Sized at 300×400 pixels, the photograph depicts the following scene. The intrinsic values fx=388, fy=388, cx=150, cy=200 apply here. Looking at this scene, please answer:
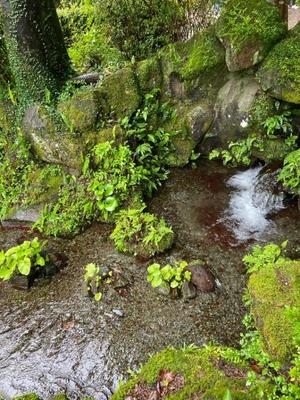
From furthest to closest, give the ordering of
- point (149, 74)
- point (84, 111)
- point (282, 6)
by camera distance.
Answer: point (282, 6), point (149, 74), point (84, 111)

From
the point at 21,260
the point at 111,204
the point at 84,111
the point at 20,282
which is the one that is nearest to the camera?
the point at 21,260

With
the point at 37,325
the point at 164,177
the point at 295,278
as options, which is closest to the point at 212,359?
the point at 295,278

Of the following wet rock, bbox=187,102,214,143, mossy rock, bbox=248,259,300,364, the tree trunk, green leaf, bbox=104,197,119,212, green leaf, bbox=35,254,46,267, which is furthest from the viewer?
the tree trunk

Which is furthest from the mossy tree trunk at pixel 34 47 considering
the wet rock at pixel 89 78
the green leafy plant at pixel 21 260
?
the green leafy plant at pixel 21 260

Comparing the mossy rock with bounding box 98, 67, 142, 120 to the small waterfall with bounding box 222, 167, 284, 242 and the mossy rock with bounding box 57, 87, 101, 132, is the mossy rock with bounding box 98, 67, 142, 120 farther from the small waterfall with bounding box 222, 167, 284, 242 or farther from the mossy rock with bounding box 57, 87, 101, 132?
the small waterfall with bounding box 222, 167, 284, 242

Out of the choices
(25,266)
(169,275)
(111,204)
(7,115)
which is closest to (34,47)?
(7,115)

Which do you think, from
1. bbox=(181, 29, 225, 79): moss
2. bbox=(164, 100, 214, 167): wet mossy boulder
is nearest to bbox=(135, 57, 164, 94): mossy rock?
bbox=(181, 29, 225, 79): moss

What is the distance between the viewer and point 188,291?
5.91 meters

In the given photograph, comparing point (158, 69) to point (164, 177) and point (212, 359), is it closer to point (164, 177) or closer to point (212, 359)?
point (164, 177)

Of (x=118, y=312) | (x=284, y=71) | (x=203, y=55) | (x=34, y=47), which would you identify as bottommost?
(x=118, y=312)

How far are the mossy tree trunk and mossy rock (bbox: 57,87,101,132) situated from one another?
0.89 meters

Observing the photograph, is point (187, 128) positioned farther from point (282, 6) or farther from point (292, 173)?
point (282, 6)

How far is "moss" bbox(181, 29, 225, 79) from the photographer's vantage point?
28.0 ft

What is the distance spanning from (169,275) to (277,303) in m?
2.22
